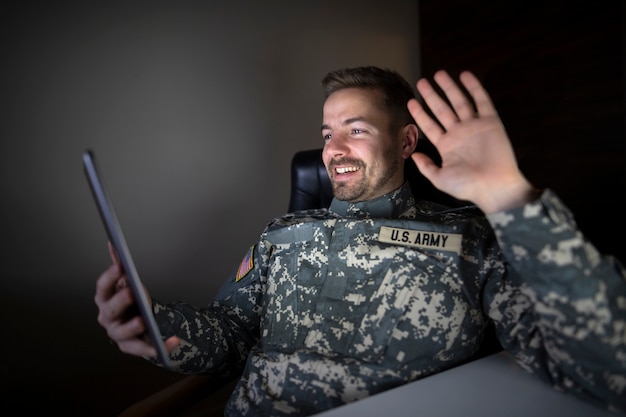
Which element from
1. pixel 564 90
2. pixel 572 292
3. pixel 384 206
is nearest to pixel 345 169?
pixel 384 206

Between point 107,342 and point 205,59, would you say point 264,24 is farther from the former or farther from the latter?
point 107,342

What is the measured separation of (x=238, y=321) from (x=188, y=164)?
75cm

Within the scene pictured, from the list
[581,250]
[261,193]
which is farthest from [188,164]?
[581,250]

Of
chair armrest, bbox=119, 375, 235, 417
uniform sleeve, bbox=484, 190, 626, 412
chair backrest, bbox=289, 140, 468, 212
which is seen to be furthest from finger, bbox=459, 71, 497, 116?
chair armrest, bbox=119, 375, 235, 417

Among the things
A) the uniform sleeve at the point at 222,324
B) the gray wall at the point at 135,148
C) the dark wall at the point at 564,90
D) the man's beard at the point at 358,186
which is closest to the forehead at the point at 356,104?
the man's beard at the point at 358,186

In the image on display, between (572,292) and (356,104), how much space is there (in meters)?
0.78

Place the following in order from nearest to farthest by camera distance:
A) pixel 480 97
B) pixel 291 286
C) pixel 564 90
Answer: pixel 480 97 → pixel 291 286 → pixel 564 90

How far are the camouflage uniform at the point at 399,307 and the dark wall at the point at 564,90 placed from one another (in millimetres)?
740

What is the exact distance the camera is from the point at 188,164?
Answer: 1.57 m

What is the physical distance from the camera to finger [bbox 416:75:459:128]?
718 mm

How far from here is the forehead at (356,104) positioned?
45.5 inches

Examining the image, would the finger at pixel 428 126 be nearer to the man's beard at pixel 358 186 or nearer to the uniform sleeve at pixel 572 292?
the uniform sleeve at pixel 572 292

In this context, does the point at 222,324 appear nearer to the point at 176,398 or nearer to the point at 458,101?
the point at 176,398

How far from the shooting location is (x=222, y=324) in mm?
1051
